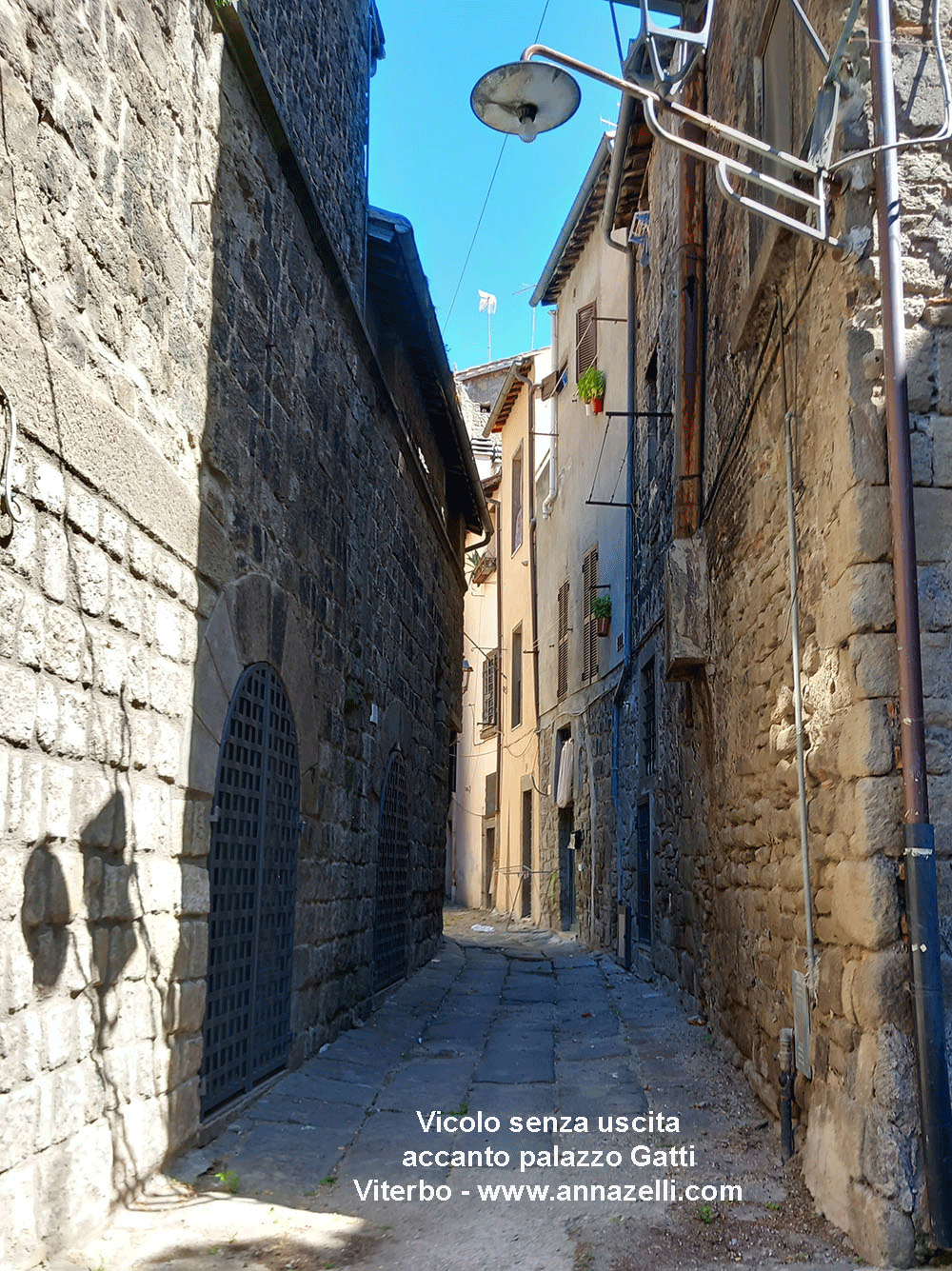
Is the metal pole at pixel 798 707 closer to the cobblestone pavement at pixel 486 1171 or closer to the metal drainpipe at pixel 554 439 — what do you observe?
the cobblestone pavement at pixel 486 1171

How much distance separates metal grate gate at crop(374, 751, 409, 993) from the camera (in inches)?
300

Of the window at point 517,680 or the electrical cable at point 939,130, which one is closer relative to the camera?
the electrical cable at point 939,130

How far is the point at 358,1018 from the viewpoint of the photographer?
6496 mm

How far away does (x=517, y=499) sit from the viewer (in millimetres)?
19797

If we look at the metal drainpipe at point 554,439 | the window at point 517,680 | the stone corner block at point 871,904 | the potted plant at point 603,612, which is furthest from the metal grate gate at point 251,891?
the window at point 517,680

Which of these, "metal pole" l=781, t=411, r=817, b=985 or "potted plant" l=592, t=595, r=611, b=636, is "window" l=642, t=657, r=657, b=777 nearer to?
"potted plant" l=592, t=595, r=611, b=636

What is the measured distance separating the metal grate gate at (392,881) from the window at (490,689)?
11.6 m

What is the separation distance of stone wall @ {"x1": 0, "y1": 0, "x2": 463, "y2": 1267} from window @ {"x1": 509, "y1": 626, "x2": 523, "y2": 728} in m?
12.8

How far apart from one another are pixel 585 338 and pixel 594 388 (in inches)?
59.2

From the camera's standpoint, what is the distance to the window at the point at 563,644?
1477 cm

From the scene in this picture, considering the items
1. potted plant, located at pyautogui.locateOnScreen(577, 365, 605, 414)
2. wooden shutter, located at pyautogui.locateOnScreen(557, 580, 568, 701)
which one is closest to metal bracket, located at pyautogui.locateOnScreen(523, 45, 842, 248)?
potted plant, located at pyautogui.locateOnScreen(577, 365, 605, 414)

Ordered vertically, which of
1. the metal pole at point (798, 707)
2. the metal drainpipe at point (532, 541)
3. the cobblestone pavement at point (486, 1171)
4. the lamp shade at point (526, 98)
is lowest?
the cobblestone pavement at point (486, 1171)

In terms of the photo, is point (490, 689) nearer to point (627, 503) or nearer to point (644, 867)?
point (627, 503)

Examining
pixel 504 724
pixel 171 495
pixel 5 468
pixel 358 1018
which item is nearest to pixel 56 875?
pixel 5 468
